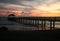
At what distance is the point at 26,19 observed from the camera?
50.7m
